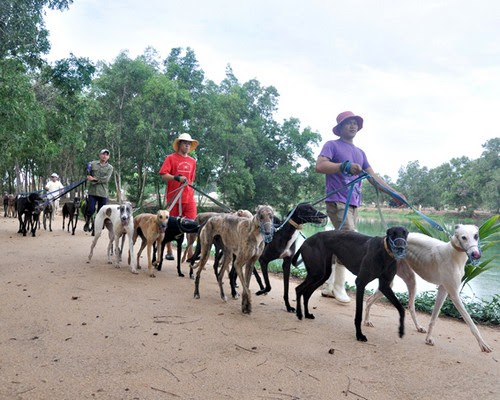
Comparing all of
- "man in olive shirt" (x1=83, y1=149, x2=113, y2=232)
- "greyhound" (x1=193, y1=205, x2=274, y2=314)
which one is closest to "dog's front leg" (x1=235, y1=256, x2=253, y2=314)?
"greyhound" (x1=193, y1=205, x2=274, y2=314)

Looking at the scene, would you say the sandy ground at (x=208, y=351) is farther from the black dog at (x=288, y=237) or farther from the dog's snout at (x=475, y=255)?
the dog's snout at (x=475, y=255)

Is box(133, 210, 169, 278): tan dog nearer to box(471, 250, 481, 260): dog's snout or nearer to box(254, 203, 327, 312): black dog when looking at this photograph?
box(254, 203, 327, 312): black dog

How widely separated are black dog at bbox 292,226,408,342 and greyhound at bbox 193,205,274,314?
0.62m

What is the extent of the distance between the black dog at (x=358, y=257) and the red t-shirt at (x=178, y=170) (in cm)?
293

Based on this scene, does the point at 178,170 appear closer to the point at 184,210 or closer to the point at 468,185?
the point at 184,210

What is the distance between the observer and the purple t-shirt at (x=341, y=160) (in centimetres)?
532

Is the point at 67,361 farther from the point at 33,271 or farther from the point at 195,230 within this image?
the point at 33,271

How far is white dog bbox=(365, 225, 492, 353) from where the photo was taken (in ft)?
11.8

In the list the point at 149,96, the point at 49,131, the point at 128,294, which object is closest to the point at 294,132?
the point at 149,96

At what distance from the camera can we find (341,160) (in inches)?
209

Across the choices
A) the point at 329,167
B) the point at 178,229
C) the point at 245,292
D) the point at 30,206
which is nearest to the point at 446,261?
the point at 329,167

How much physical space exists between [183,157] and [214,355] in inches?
175

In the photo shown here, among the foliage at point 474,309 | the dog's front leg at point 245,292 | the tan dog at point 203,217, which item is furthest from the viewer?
the tan dog at point 203,217

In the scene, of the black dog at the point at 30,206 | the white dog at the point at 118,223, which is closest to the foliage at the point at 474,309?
the white dog at the point at 118,223
